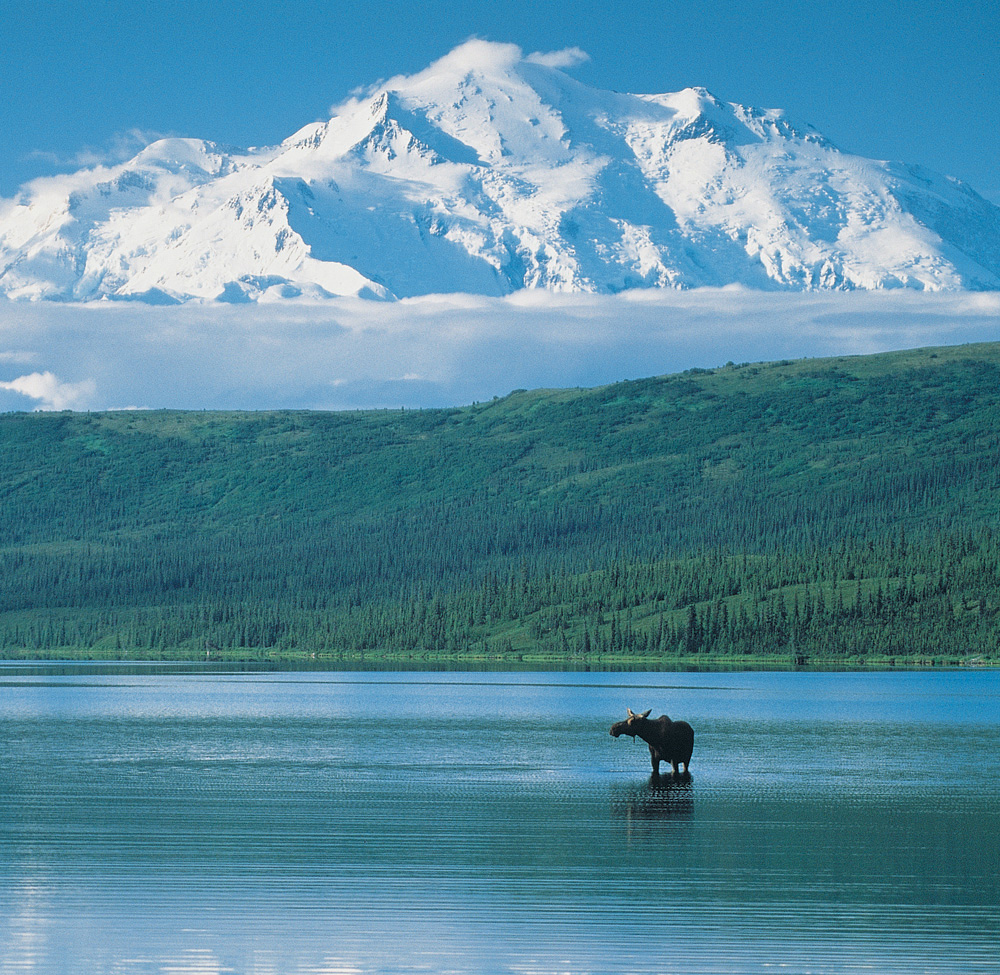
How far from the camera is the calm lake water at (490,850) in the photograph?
103ft

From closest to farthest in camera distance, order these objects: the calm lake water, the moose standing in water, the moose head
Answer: the calm lake water → the moose head → the moose standing in water

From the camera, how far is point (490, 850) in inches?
1684

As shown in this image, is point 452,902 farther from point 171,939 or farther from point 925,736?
point 925,736

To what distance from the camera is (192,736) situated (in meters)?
80.2

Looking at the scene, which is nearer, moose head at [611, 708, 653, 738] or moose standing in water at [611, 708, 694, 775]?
moose head at [611, 708, 653, 738]

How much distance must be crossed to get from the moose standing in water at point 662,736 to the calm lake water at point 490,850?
37.4 inches

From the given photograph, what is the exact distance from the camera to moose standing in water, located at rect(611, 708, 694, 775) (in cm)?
6034

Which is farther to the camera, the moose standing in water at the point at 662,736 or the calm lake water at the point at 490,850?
the moose standing in water at the point at 662,736

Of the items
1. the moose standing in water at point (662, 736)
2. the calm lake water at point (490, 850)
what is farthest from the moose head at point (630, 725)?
the calm lake water at point (490, 850)

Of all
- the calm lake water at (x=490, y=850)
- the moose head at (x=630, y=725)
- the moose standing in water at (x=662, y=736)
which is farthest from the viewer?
the moose standing in water at (x=662, y=736)

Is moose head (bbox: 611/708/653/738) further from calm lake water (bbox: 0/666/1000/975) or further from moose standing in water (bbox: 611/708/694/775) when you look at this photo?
calm lake water (bbox: 0/666/1000/975)

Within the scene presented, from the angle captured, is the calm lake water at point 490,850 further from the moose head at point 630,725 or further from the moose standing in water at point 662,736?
the moose head at point 630,725

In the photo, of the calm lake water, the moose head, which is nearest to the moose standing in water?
the moose head

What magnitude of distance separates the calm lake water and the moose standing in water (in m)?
0.95
